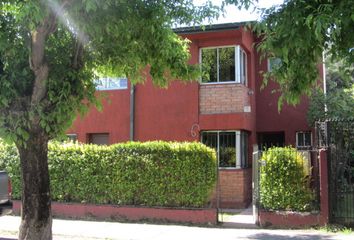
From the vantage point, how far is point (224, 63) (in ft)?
53.8

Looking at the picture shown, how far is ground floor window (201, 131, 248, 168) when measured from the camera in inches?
631

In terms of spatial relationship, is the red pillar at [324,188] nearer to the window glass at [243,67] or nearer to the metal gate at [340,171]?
the metal gate at [340,171]

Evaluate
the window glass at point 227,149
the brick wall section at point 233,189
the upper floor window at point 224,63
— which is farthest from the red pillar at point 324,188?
the upper floor window at point 224,63

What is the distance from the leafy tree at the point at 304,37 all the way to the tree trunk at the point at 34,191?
371cm

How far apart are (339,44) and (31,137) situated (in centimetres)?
452

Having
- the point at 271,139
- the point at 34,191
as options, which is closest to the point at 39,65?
the point at 34,191

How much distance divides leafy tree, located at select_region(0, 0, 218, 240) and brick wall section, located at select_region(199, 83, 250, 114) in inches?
310

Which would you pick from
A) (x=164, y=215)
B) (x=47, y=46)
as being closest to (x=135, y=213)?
(x=164, y=215)

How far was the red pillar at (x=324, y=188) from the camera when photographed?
11.2m

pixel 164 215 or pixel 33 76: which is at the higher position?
pixel 33 76

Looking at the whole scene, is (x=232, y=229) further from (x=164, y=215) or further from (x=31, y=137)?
(x=31, y=137)

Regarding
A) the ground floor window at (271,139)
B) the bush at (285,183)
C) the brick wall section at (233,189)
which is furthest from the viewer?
the ground floor window at (271,139)

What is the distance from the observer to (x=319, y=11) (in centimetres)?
454

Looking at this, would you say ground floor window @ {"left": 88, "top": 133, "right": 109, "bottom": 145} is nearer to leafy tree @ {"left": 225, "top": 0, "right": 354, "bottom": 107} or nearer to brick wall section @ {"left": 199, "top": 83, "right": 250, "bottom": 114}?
brick wall section @ {"left": 199, "top": 83, "right": 250, "bottom": 114}
